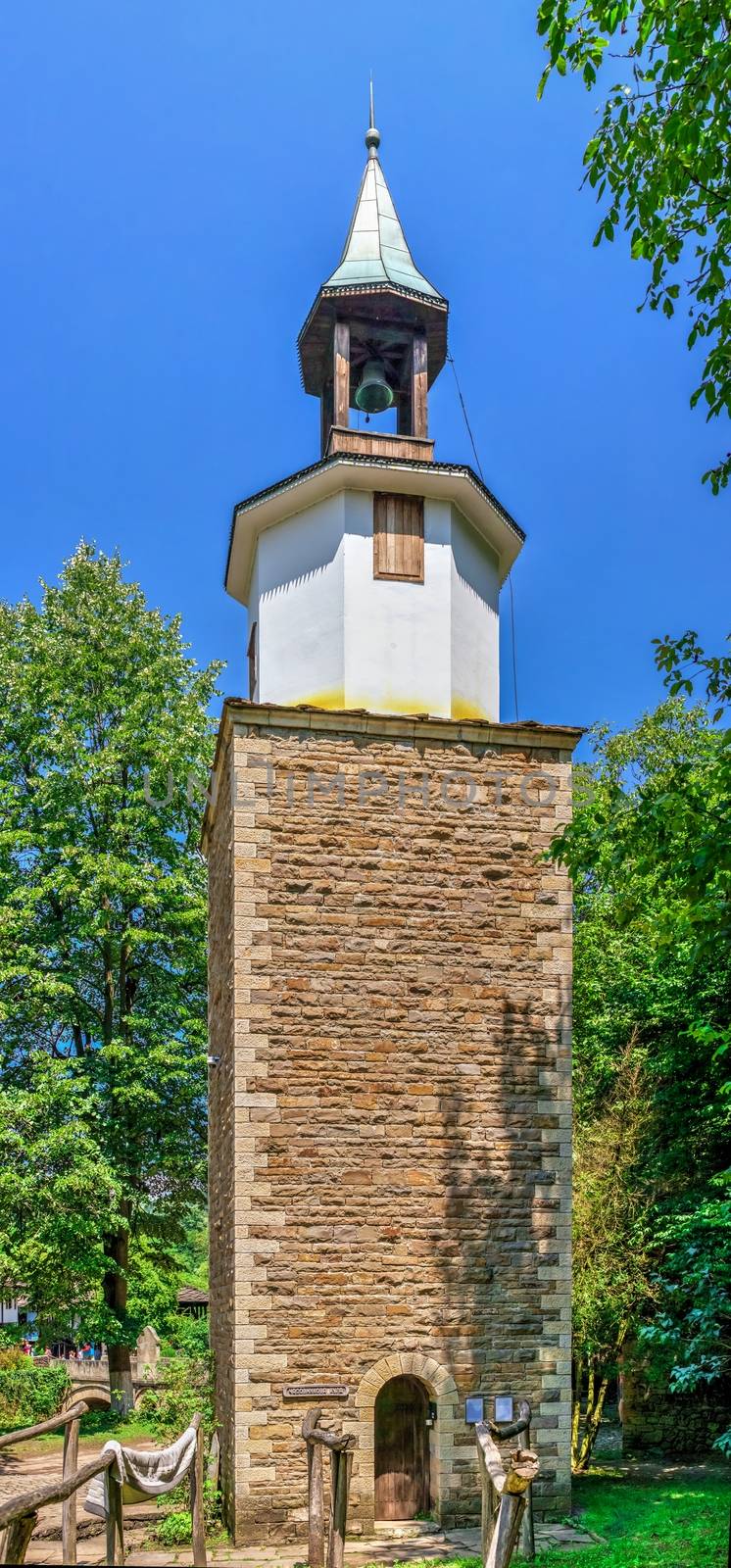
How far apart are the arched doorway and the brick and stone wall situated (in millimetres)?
265

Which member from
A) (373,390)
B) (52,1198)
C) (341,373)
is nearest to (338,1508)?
(52,1198)

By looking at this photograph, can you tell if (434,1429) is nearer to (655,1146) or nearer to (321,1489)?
(321,1489)

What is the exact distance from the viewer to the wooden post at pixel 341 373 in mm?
12406

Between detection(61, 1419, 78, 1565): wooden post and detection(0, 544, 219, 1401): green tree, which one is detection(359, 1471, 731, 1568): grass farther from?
detection(0, 544, 219, 1401): green tree

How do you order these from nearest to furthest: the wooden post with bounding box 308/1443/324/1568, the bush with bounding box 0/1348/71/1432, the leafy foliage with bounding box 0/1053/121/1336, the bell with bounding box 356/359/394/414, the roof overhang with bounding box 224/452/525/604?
the wooden post with bounding box 308/1443/324/1568 → the roof overhang with bounding box 224/452/525/604 → the bell with bounding box 356/359/394/414 → the leafy foliage with bounding box 0/1053/121/1336 → the bush with bounding box 0/1348/71/1432

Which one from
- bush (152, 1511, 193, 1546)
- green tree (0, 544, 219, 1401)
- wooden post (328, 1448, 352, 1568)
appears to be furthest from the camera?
green tree (0, 544, 219, 1401)

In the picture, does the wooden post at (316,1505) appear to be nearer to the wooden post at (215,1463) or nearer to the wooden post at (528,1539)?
the wooden post at (528,1539)

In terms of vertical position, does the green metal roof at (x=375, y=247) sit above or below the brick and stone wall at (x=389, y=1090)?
above

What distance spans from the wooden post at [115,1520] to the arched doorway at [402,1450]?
2860 millimetres

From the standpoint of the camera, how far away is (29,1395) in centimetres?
2053

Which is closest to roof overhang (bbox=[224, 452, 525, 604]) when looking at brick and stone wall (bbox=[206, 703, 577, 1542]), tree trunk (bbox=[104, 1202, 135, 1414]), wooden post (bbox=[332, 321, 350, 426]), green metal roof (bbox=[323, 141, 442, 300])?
wooden post (bbox=[332, 321, 350, 426])

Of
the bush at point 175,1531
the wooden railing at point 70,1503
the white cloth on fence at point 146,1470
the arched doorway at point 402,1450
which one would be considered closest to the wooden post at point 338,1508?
the wooden railing at point 70,1503

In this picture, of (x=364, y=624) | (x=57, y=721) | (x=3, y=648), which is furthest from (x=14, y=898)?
(x=364, y=624)

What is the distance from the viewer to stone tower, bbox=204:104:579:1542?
10336mm
